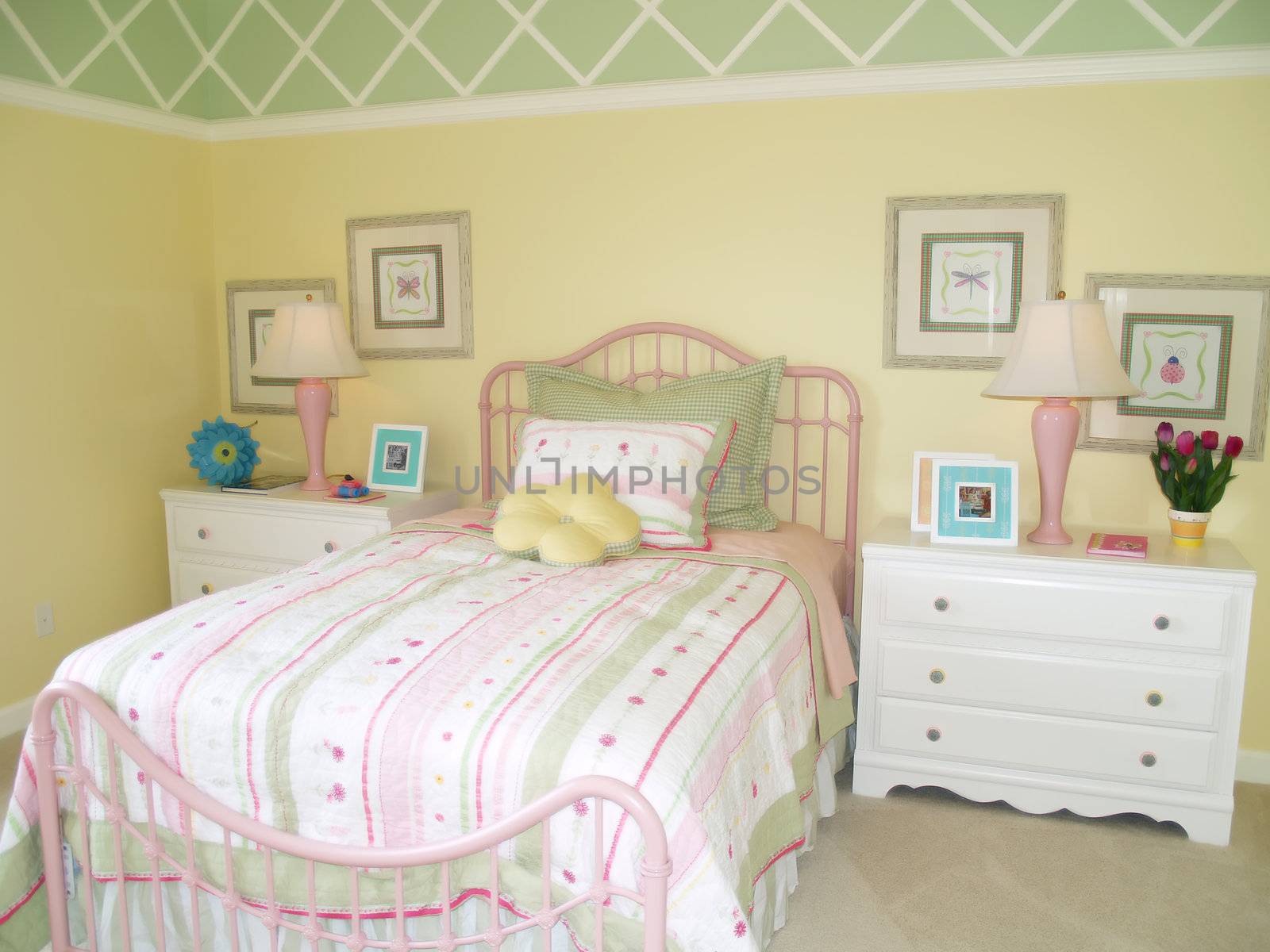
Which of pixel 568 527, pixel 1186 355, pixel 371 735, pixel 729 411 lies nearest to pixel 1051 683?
pixel 1186 355

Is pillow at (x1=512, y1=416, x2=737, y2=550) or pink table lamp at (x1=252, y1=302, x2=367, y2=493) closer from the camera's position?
pillow at (x1=512, y1=416, x2=737, y2=550)

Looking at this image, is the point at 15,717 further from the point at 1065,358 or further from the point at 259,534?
the point at 1065,358

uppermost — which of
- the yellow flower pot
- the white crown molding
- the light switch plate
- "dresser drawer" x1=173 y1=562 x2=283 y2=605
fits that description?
the white crown molding

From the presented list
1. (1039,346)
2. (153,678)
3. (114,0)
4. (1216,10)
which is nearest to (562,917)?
(153,678)

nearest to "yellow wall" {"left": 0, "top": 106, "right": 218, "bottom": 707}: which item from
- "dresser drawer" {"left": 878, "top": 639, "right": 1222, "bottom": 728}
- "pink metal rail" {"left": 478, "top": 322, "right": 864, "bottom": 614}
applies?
"pink metal rail" {"left": 478, "top": 322, "right": 864, "bottom": 614}

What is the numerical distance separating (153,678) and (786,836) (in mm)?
1269

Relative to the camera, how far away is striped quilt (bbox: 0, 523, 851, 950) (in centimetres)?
156

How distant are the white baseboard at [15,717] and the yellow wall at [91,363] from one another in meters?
0.03

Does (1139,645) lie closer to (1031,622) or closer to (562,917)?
(1031,622)

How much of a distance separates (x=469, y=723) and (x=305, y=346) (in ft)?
7.19

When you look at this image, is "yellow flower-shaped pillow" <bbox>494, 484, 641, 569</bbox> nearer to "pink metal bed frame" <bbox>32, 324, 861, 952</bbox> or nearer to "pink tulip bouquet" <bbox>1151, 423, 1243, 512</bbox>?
"pink metal bed frame" <bbox>32, 324, 861, 952</bbox>

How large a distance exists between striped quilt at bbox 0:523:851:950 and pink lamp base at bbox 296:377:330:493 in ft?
4.42

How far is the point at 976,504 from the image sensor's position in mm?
2736

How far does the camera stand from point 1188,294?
2.84m
